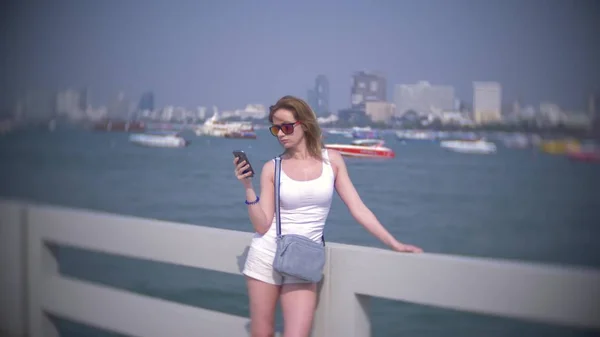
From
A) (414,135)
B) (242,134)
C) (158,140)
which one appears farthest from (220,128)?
(158,140)

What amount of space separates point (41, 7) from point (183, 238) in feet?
27.6

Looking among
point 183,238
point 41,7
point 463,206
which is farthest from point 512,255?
point 41,7

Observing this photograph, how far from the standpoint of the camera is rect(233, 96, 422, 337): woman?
10.3 feet

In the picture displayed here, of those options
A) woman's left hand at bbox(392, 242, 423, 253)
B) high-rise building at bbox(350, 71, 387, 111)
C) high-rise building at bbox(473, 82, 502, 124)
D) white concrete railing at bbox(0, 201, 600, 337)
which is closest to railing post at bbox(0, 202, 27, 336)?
white concrete railing at bbox(0, 201, 600, 337)

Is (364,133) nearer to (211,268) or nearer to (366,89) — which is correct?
(366,89)

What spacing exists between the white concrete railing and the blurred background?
0.65m

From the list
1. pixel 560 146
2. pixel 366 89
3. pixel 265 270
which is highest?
pixel 366 89

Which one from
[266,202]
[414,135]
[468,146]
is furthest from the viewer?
[468,146]

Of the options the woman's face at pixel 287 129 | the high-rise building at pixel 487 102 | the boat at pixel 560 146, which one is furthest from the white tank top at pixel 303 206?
the boat at pixel 560 146

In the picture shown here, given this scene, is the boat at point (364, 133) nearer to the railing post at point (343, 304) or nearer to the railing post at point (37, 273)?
Answer: the railing post at point (343, 304)

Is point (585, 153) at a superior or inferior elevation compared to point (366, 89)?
inferior

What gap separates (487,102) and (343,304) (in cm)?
393

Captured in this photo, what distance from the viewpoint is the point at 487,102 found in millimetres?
6660

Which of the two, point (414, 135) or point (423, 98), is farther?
point (423, 98)
